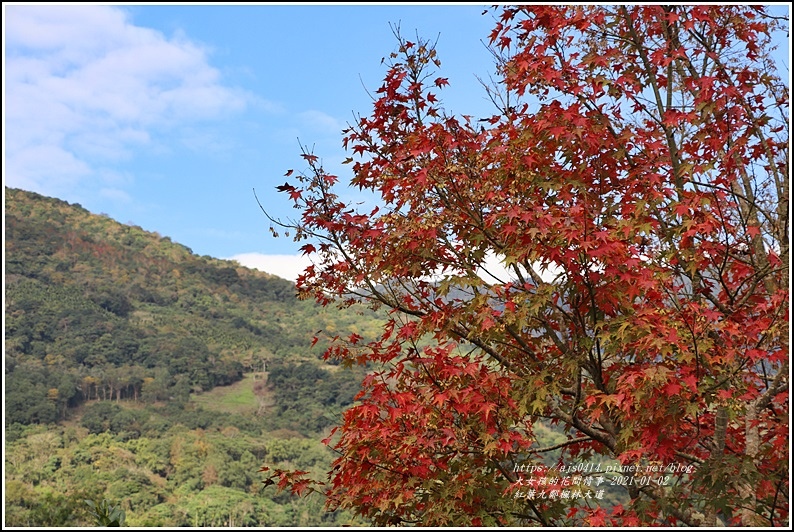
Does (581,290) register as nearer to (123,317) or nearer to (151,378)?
(151,378)

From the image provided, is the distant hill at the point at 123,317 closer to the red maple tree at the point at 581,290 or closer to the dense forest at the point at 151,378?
the dense forest at the point at 151,378

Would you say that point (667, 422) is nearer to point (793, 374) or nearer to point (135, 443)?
point (793, 374)

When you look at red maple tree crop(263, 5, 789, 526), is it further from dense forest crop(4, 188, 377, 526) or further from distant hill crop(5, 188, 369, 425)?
distant hill crop(5, 188, 369, 425)

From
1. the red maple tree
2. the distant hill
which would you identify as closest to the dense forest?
the distant hill

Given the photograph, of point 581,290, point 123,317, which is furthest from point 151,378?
point 581,290

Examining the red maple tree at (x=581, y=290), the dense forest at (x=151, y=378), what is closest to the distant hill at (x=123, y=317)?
the dense forest at (x=151, y=378)

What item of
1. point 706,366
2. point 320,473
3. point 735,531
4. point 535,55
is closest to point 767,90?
point 535,55
